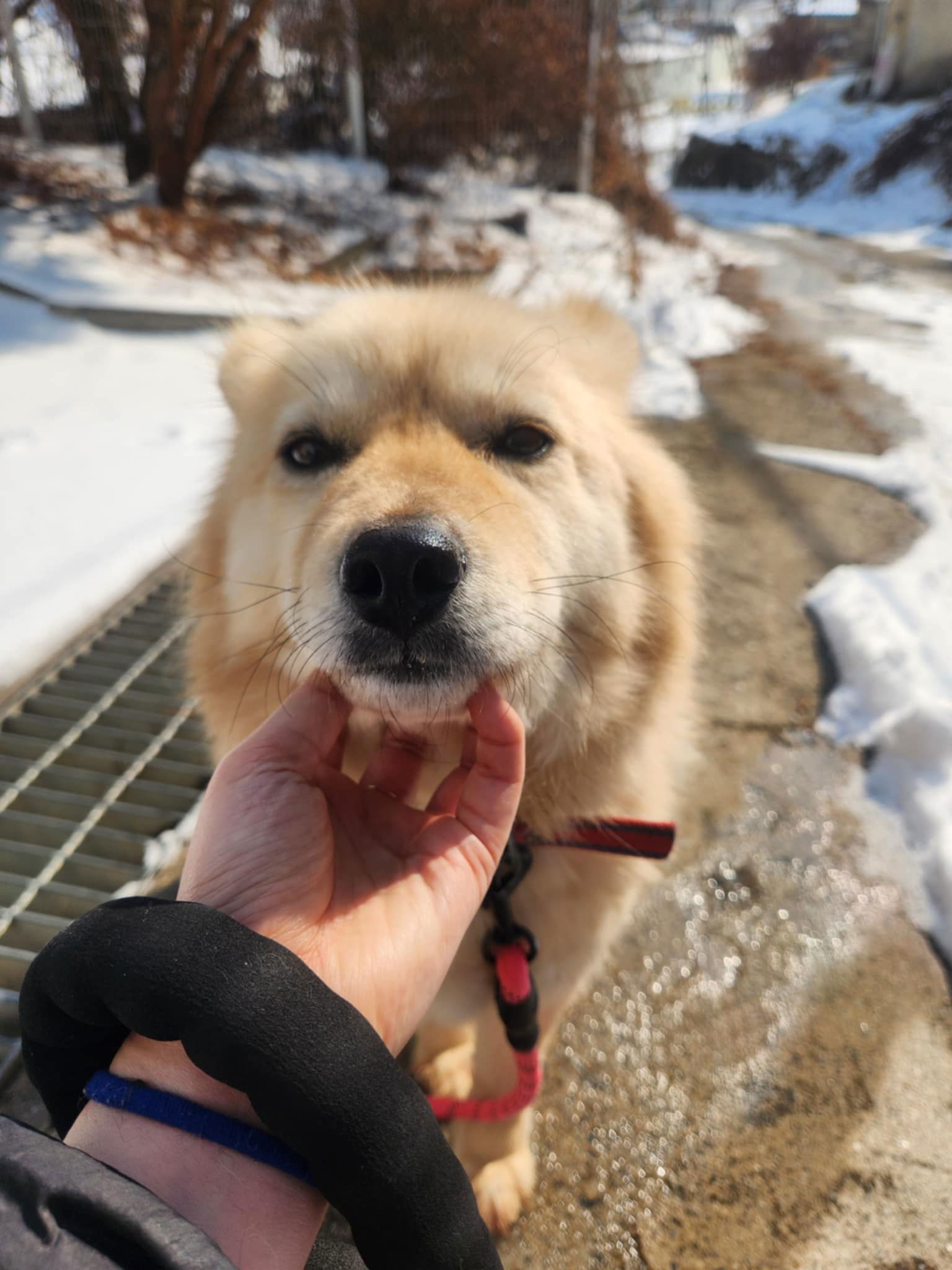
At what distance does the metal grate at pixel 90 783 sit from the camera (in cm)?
199

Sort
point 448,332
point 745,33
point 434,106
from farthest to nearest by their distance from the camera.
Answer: point 745,33 → point 434,106 → point 448,332

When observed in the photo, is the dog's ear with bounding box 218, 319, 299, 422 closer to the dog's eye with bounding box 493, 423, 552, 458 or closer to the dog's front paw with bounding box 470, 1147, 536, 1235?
the dog's eye with bounding box 493, 423, 552, 458

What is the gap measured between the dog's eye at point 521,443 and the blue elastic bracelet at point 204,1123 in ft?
4.24

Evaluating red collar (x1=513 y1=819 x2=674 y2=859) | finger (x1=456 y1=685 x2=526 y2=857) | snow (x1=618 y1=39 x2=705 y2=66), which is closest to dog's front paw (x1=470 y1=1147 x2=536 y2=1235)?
red collar (x1=513 y1=819 x2=674 y2=859)

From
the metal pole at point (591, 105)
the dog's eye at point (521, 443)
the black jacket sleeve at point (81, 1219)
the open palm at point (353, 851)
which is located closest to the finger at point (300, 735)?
the open palm at point (353, 851)

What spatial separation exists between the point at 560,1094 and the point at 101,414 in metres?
4.16

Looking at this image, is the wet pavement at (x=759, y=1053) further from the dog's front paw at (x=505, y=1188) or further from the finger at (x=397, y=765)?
the finger at (x=397, y=765)

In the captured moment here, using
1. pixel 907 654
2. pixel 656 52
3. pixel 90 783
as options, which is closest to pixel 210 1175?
pixel 90 783

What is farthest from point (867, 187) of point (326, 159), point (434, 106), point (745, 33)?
point (326, 159)

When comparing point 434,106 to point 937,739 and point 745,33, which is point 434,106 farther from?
point 937,739

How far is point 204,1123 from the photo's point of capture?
92cm

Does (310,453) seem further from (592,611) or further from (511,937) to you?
(511,937)

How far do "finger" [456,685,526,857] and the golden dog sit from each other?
5 centimetres

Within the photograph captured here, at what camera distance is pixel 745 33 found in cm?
1265
